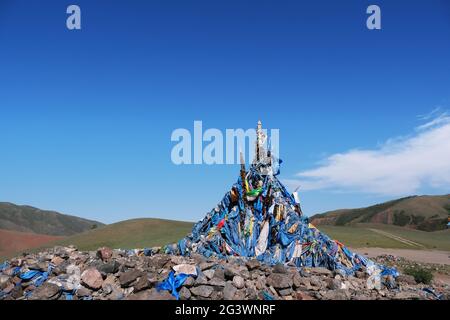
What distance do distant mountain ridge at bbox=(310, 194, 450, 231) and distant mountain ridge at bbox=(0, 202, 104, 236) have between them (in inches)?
3884

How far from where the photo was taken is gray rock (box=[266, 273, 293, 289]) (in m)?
11.8

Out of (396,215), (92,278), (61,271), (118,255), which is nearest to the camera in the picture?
(92,278)

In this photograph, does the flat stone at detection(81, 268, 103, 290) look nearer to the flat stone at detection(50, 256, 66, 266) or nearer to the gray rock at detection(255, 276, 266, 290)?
the flat stone at detection(50, 256, 66, 266)

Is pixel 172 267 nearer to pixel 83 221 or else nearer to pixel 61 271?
pixel 61 271

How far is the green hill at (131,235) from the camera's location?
3975 cm

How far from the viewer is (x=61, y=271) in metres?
12.1

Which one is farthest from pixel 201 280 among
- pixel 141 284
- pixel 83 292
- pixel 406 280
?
pixel 406 280

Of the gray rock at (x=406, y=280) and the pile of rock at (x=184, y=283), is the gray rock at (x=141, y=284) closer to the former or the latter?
the pile of rock at (x=184, y=283)

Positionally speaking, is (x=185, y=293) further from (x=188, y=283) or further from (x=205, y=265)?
(x=205, y=265)

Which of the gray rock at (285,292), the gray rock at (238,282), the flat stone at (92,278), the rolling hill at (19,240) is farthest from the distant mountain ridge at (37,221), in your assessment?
the gray rock at (285,292)

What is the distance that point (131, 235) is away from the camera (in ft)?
154
